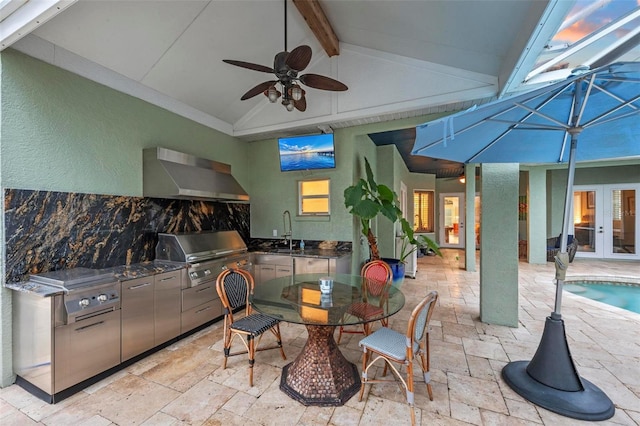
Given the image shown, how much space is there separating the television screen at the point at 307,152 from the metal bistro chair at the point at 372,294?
77.1 inches

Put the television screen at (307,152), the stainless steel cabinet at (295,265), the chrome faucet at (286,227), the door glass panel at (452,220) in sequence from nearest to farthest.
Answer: the stainless steel cabinet at (295,265) < the television screen at (307,152) < the chrome faucet at (286,227) < the door glass panel at (452,220)

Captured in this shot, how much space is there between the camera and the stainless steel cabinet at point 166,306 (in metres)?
2.86

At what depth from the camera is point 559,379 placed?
212cm

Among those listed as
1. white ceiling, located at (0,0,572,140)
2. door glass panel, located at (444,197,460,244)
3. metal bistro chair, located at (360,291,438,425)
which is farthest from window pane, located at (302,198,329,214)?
door glass panel, located at (444,197,460,244)

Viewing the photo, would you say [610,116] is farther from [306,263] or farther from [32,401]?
[32,401]

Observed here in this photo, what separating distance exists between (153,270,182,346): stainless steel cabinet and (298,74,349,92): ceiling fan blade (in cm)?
255

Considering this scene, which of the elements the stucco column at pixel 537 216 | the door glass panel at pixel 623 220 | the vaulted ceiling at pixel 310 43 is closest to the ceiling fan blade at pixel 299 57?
the vaulted ceiling at pixel 310 43

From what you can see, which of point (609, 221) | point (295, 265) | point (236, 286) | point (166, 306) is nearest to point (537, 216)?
point (609, 221)

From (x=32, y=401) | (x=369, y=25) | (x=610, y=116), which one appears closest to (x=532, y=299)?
(x=610, y=116)

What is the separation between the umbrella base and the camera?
6.31 ft

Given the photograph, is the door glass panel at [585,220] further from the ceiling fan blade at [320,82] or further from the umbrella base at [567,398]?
the ceiling fan blade at [320,82]

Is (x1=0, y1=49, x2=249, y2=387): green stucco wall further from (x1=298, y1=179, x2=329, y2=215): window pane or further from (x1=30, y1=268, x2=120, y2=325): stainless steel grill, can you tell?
(x1=298, y1=179, x2=329, y2=215): window pane

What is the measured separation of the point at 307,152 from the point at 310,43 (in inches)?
62.0

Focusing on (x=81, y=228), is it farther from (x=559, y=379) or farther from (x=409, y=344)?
(x=559, y=379)
